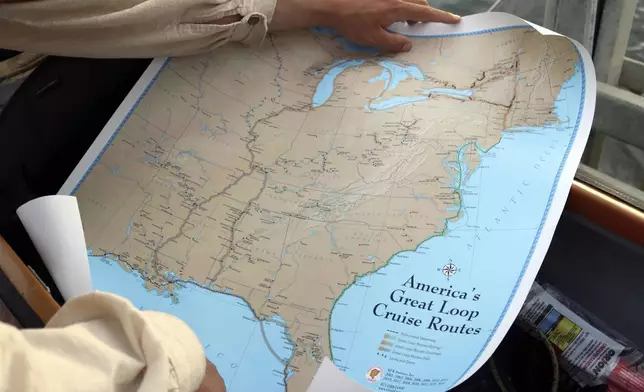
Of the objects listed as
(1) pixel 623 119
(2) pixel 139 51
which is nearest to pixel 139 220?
(2) pixel 139 51

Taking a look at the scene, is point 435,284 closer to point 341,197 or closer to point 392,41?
point 341,197

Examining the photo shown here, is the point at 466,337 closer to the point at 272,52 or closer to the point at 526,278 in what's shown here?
the point at 526,278

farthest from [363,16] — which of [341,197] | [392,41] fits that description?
[341,197]

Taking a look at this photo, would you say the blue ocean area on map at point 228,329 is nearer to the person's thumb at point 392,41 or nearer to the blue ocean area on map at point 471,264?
the blue ocean area on map at point 471,264

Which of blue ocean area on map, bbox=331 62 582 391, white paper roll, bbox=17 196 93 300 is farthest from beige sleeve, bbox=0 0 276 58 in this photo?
blue ocean area on map, bbox=331 62 582 391

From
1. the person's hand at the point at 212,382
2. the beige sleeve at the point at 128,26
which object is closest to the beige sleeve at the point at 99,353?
the person's hand at the point at 212,382
